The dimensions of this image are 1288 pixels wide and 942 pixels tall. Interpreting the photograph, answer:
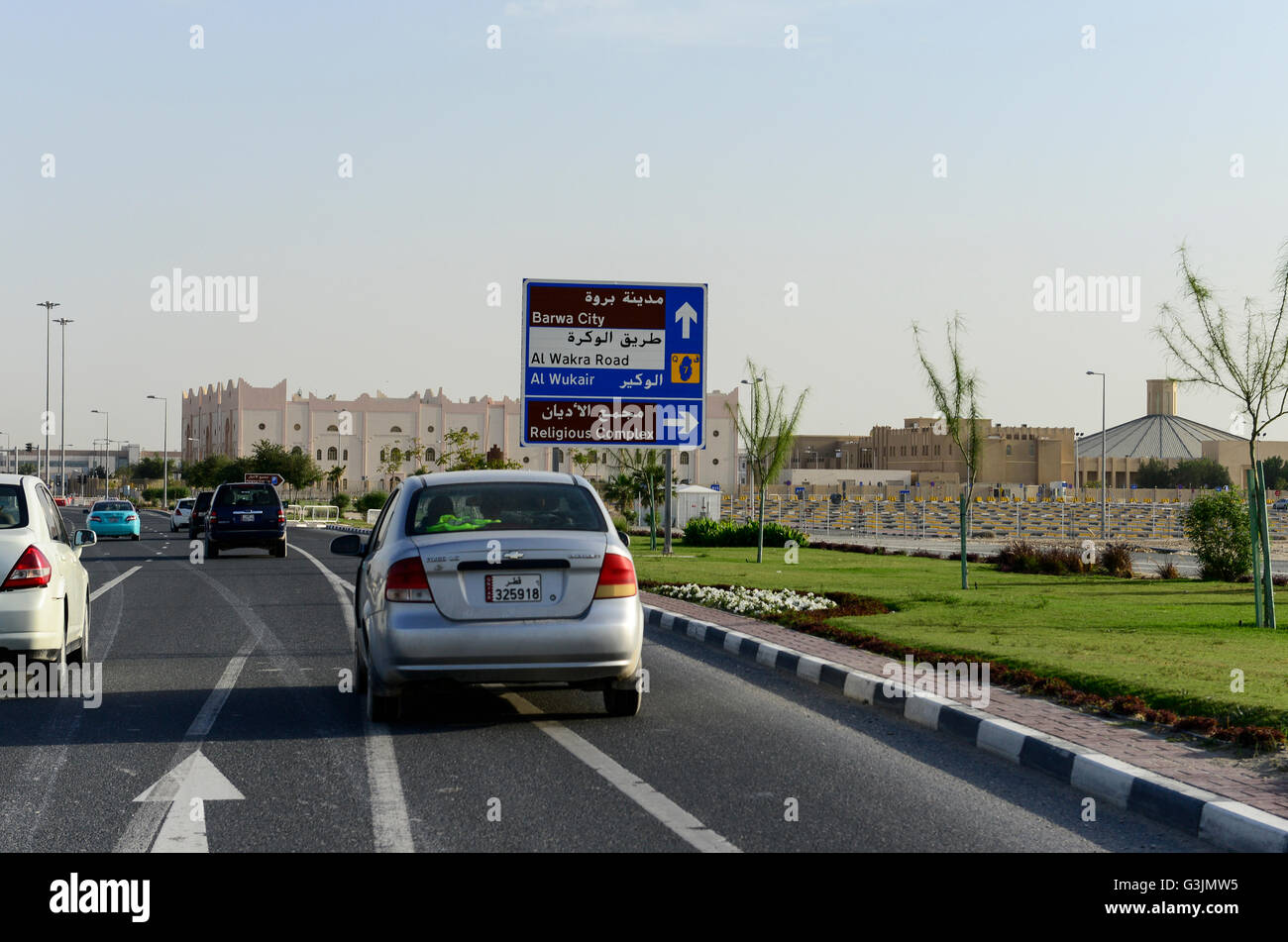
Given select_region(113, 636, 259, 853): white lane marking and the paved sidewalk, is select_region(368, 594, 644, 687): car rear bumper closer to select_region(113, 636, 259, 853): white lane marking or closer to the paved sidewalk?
select_region(113, 636, 259, 853): white lane marking

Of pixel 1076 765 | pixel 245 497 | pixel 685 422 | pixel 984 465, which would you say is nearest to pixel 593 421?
pixel 685 422

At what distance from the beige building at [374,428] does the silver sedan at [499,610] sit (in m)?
120

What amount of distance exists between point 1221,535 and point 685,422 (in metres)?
10.0

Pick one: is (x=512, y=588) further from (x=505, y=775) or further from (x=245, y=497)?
(x=245, y=497)

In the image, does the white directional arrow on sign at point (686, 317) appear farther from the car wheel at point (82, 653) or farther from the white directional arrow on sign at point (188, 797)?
the white directional arrow on sign at point (188, 797)

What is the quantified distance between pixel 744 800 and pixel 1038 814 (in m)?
1.40

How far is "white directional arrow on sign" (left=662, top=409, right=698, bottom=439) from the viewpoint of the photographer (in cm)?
2697

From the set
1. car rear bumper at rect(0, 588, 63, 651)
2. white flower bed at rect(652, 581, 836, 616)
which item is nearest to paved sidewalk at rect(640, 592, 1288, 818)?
white flower bed at rect(652, 581, 836, 616)

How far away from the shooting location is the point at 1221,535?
23.3 metres

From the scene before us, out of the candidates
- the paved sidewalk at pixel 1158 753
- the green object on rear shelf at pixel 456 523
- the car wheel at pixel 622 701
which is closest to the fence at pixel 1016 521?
the paved sidewalk at pixel 1158 753

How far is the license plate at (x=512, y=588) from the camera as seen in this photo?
832 cm

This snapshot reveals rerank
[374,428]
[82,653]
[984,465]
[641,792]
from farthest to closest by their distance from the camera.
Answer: [984,465], [374,428], [82,653], [641,792]

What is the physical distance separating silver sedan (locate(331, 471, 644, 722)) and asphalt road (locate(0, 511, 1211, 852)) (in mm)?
423
